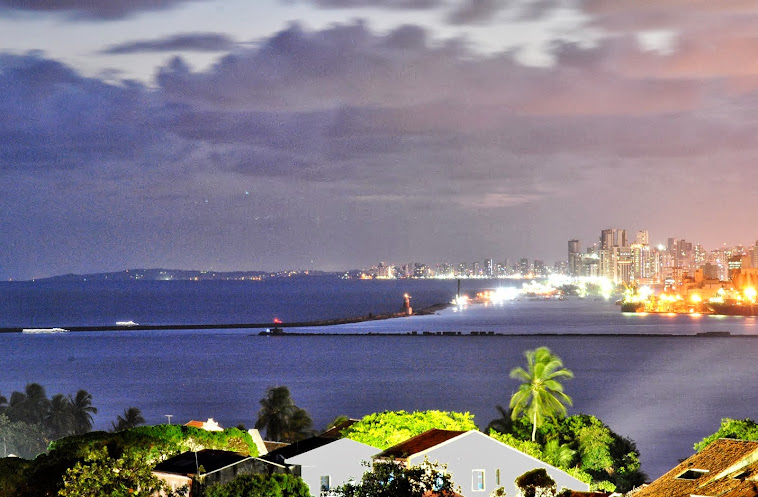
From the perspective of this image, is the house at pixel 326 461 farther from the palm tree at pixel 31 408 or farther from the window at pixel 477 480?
the palm tree at pixel 31 408

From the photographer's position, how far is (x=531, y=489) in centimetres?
2269

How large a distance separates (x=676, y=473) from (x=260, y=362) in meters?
86.2

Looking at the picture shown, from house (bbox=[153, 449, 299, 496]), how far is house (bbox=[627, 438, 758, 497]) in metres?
9.01

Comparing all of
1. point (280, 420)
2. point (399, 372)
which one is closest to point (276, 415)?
point (280, 420)

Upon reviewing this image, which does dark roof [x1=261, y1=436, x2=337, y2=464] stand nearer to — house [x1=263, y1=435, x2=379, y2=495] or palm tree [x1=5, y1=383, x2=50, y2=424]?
house [x1=263, y1=435, x2=379, y2=495]

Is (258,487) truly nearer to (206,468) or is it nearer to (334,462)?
(206,468)

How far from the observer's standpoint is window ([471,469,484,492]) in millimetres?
27578

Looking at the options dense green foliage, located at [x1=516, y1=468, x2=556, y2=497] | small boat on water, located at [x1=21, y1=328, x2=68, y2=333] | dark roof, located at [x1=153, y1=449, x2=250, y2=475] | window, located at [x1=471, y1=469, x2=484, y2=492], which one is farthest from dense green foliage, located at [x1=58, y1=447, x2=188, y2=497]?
small boat on water, located at [x1=21, y1=328, x2=68, y2=333]

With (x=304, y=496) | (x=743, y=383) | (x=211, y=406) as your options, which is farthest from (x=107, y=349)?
(x=304, y=496)

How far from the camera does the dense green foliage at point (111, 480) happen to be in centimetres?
2064

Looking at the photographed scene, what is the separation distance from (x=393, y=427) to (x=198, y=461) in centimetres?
821

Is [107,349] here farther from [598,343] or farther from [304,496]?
[304,496]

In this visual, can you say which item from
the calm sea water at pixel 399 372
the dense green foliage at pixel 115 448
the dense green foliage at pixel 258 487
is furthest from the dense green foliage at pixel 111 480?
the calm sea water at pixel 399 372

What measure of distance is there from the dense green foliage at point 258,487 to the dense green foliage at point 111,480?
2.66 feet
